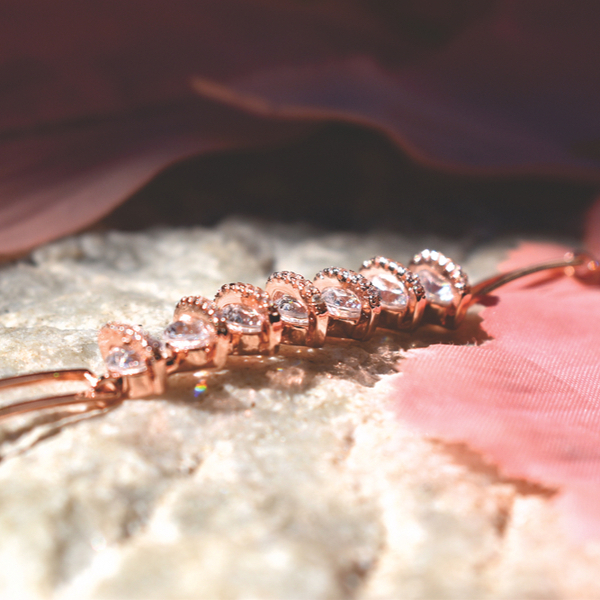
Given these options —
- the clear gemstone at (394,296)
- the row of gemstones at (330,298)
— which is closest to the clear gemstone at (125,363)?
the row of gemstones at (330,298)

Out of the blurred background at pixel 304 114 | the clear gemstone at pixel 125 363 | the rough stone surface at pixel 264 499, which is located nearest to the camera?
the rough stone surface at pixel 264 499

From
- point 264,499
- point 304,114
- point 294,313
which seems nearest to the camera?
point 264,499

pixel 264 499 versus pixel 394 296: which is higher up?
pixel 394 296

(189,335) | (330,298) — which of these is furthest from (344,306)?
(189,335)

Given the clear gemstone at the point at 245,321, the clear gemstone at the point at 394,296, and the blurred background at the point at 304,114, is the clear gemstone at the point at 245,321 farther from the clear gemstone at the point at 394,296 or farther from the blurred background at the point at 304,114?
the blurred background at the point at 304,114

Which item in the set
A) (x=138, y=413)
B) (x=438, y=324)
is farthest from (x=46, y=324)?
(x=438, y=324)

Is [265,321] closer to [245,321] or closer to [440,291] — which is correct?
[245,321]

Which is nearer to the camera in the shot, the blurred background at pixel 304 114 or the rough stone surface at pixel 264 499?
the rough stone surface at pixel 264 499

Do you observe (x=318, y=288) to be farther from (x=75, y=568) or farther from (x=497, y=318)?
(x=75, y=568)
